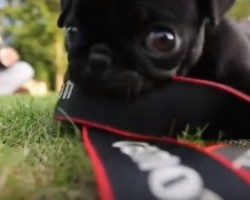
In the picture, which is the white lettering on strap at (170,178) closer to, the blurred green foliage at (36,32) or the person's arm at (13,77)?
the person's arm at (13,77)

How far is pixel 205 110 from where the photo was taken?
1528mm

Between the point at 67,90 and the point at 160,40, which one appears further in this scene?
the point at 67,90

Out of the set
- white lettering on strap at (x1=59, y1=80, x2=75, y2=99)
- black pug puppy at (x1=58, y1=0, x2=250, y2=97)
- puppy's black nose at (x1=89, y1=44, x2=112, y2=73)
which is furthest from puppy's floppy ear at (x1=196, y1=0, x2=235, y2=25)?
white lettering on strap at (x1=59, y1=80, x2=75, y2=99)

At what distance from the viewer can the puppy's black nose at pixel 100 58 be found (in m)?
1.45

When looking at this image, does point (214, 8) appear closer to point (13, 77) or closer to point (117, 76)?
point (117, 76)

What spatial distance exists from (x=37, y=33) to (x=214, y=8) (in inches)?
441

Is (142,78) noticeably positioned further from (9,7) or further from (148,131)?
(9,7)

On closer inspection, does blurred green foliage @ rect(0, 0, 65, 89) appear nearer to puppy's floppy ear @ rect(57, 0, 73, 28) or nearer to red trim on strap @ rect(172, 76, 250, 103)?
puppy's floppy ear @ rect(57, 0, 73, 28)

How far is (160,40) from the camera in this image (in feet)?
4.80

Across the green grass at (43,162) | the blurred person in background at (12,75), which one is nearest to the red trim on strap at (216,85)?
the green grass at (43,162)

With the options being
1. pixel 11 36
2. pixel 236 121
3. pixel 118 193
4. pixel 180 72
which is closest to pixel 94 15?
pixel 180 72

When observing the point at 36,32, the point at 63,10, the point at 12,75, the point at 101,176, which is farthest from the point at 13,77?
the point at 101,176

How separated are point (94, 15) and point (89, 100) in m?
0.20

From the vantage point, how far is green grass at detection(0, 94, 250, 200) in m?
1.08
